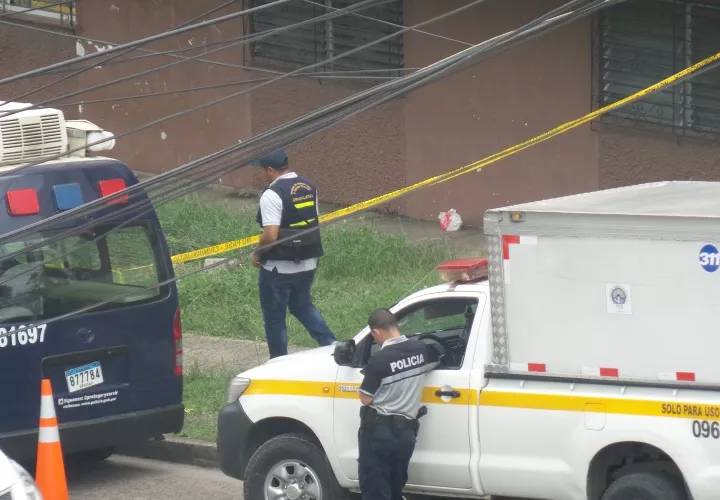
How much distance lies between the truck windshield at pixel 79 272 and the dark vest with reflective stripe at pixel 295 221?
4.55 ft

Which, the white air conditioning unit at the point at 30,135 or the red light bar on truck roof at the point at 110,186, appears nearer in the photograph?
the white air conditioning unit at the point at 30,135

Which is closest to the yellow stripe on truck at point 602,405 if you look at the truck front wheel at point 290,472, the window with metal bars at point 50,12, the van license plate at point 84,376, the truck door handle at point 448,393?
the truck door handle at point 448,393

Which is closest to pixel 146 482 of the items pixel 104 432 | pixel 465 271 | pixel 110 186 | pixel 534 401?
pixel 104 432

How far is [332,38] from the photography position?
1563 centimetres

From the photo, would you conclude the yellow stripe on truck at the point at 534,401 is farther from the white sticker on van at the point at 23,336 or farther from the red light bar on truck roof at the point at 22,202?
the red light bar on truck roof at the point at 22,202

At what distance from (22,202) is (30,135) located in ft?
1.77

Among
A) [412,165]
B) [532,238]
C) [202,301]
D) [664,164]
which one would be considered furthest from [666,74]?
[532,238]

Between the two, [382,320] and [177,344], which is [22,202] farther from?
[382,320]

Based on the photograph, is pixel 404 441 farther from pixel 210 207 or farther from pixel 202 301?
pixel 210 207

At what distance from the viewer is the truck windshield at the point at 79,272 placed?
809cm

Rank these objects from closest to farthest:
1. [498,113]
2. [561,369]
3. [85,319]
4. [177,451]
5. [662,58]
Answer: [561,369], [85,319], [177,451], [662,58], [498,113]

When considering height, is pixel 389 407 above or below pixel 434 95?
below

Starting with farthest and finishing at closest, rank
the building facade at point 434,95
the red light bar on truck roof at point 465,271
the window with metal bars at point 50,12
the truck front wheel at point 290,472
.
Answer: the window with metal bars at point 50,12 < the building facade at point 434,95 < the truck front wheel at point 290,472 < the red light bar on truck roof at point 465,271

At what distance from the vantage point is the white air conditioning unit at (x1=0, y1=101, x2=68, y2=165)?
8227mm
